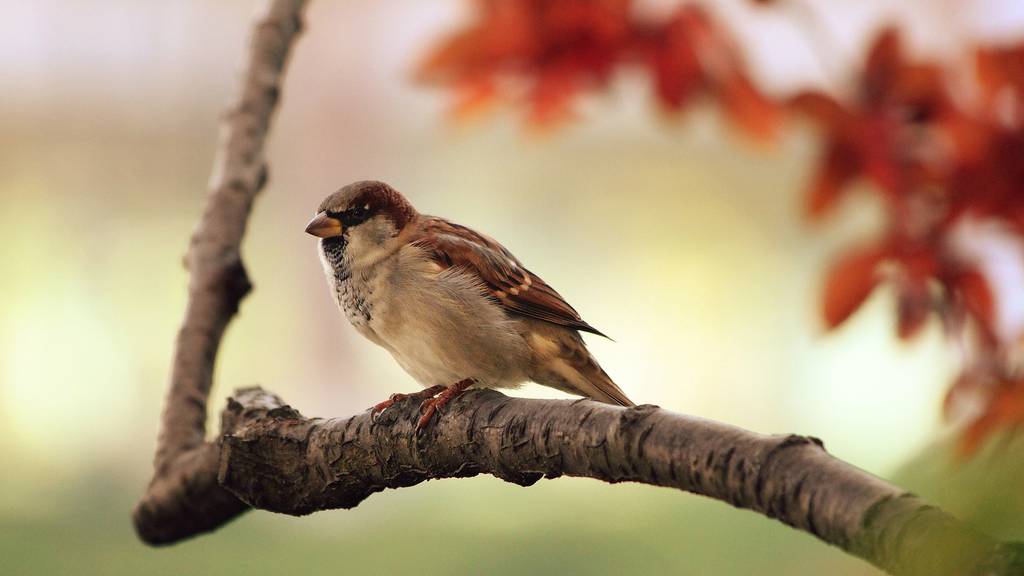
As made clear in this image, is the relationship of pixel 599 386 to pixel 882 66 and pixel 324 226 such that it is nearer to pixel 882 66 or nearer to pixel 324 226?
pixel 324 226

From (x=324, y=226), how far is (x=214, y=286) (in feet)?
0.52

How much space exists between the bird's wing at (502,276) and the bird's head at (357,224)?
44 mm

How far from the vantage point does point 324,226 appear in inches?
48.2

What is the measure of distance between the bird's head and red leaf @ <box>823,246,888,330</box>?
0.52 meters

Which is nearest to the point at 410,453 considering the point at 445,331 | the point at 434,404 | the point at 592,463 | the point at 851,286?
the point at 434,404

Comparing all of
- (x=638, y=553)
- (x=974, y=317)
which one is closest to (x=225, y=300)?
(x=974, y=317)

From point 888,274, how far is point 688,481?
75 centimetres

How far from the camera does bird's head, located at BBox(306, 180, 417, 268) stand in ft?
4.09

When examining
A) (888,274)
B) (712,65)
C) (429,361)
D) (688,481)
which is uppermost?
(712,65)

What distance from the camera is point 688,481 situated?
26.5 inches

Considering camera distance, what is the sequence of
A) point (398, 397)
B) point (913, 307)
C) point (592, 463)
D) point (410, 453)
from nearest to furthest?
point (592, 463) → point (410, 453) → point (398, 397) → point (913, 307)

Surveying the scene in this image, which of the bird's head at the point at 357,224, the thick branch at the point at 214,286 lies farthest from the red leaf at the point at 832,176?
the thick branch at the point at 214,286

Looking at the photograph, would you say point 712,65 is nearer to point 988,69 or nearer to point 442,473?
point 988,69

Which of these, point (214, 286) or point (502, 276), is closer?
point (214, 286)
